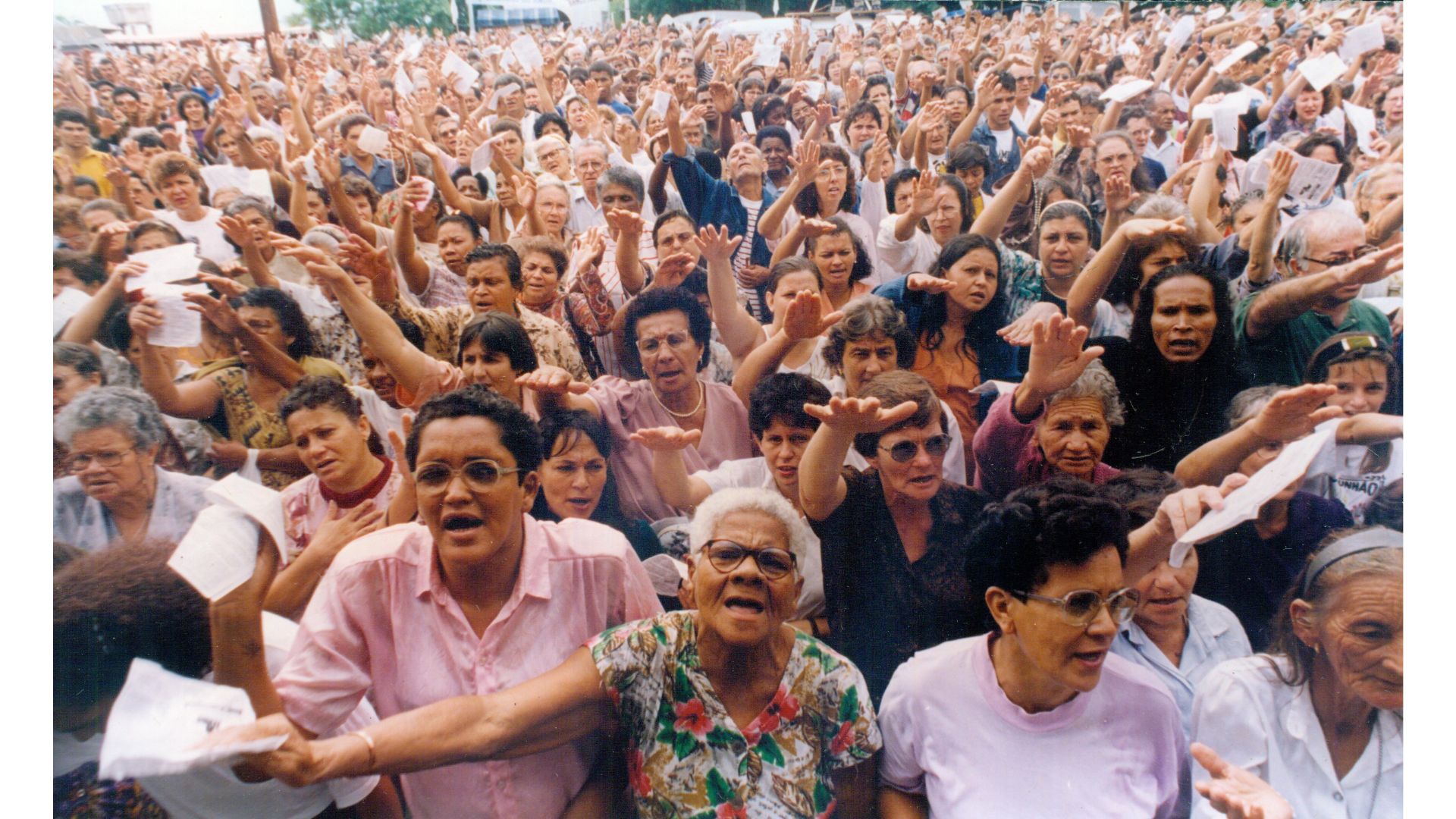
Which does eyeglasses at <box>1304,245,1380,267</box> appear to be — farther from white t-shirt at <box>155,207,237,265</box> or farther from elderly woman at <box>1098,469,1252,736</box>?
white t-shirt at <box>155,207,237,265</box>

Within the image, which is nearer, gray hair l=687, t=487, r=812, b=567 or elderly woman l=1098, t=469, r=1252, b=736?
gray hair l=687, t=487, r=812, b=567

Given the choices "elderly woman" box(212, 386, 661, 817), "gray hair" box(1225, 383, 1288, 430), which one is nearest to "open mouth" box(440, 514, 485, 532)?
"elderly woman" box(212, 386, 661, 817)

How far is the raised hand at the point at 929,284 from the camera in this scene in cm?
290

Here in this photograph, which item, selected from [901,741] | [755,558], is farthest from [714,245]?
[901,741]

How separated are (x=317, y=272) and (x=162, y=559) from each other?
925 millimetres

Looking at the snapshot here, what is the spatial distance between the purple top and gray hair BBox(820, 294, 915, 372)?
0.34 meters

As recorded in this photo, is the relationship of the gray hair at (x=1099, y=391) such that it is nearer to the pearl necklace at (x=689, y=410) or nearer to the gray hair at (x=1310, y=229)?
the gray hair at (x=1310, y=229)

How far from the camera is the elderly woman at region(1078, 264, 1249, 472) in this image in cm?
279

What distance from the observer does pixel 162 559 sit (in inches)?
95.9

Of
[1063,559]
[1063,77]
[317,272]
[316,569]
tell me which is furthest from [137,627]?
[1063,77]

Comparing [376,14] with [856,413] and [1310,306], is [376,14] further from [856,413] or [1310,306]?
[1310,306]

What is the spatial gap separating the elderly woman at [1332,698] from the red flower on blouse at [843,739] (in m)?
1.08

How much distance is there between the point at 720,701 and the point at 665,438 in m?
0.77

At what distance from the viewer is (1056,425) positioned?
9.06 feet
